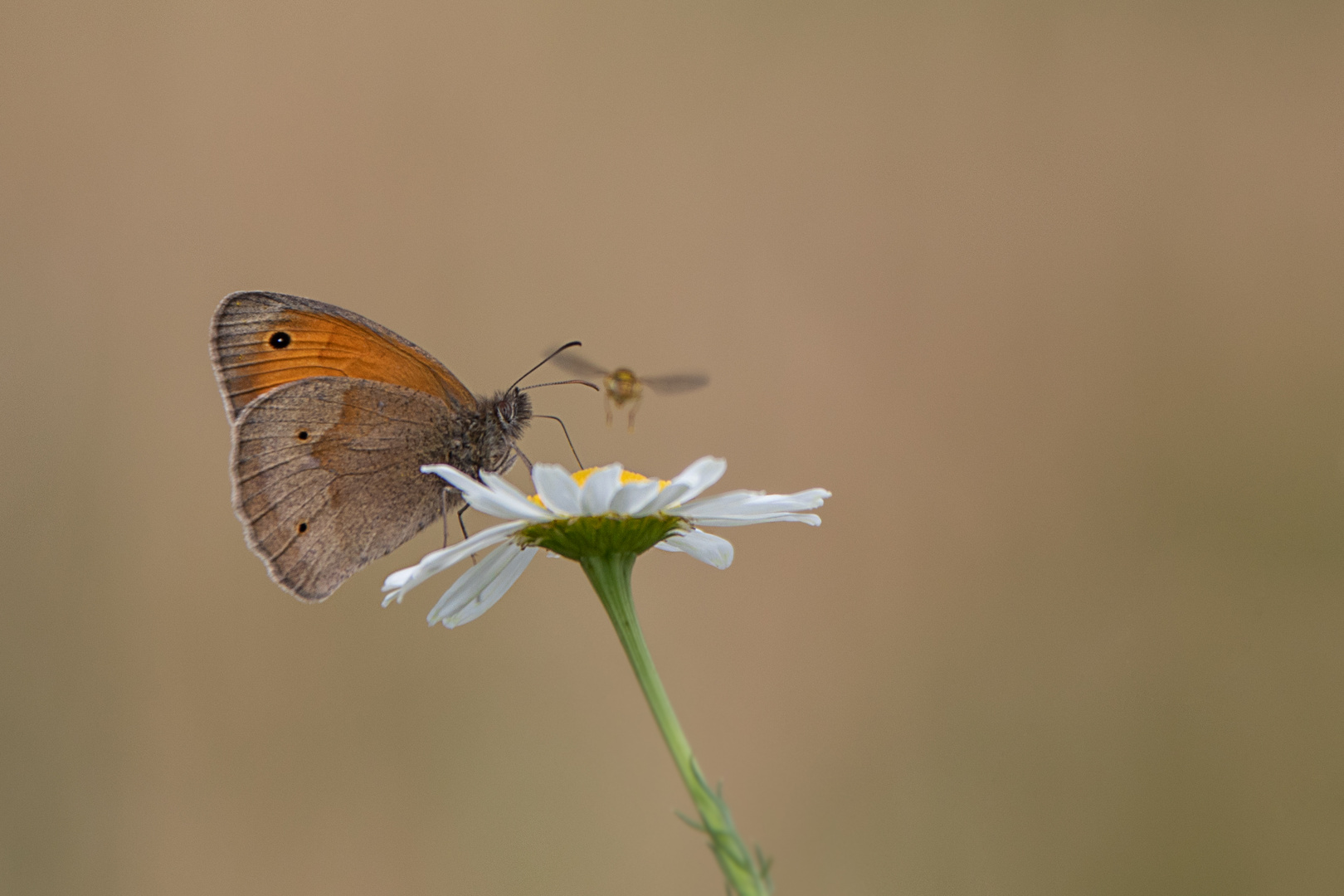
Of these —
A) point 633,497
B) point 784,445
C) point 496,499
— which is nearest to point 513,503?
point 496,499

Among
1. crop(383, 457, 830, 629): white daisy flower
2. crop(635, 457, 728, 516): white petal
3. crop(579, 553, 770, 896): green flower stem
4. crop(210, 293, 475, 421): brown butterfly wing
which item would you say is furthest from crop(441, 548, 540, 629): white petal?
crop(210, 293, 475, 421): brown butterfly wing

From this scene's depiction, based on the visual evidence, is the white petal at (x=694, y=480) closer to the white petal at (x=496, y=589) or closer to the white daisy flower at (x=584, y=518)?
the white daisy flower at (x=584, y=518)

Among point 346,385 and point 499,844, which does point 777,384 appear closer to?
point 499,844

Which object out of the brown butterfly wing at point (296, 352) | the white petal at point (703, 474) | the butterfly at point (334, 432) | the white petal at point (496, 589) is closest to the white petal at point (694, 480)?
the white petal at point (703, 474)

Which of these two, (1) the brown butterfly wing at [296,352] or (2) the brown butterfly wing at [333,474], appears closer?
(2) the brown butterfly wing at [333,474]

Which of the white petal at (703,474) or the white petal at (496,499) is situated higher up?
the white petal at (496,499)

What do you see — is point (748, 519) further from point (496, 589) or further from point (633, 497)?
point (496, 589)

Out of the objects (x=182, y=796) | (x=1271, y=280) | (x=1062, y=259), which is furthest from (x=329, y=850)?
(x=1271, y=280)
